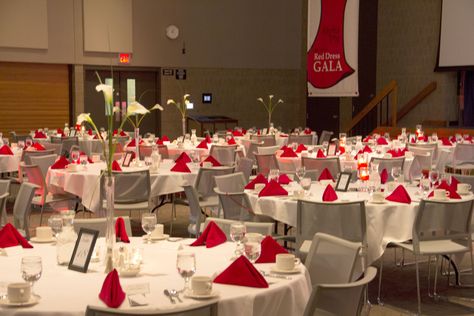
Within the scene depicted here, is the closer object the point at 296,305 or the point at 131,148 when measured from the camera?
the point at 296,305

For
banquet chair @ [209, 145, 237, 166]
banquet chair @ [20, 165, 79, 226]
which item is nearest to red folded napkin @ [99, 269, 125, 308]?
banquet chair @ [20, 165, 79, 226]

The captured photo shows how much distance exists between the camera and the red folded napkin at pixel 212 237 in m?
4.42

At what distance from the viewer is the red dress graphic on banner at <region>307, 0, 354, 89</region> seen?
1409 cm

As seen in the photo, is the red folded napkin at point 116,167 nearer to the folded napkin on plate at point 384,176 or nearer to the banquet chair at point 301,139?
the folded napkin on plate at point 384,176

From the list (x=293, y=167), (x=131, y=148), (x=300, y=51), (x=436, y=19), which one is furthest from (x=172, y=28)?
(x=293, y=167)

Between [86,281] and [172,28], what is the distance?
16483 millimetres

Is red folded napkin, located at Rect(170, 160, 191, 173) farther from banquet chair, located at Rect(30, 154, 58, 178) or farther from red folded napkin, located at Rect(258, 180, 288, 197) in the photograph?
red folded napkin, located at Rect(258, 180, 288, 197)

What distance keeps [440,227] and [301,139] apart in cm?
857

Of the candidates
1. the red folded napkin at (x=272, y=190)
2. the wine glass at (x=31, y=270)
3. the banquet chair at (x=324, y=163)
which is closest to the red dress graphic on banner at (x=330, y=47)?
the banquet chair at (x=324, y=163)

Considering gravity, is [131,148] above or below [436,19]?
below

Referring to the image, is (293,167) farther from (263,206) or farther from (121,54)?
(121,54)

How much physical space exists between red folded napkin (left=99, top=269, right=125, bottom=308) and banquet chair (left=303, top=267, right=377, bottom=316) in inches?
29.6

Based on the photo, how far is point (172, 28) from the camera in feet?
64.7

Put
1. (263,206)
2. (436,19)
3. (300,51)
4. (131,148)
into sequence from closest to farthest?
(263,206) < (131,148) < (436,19) < (300,51)
